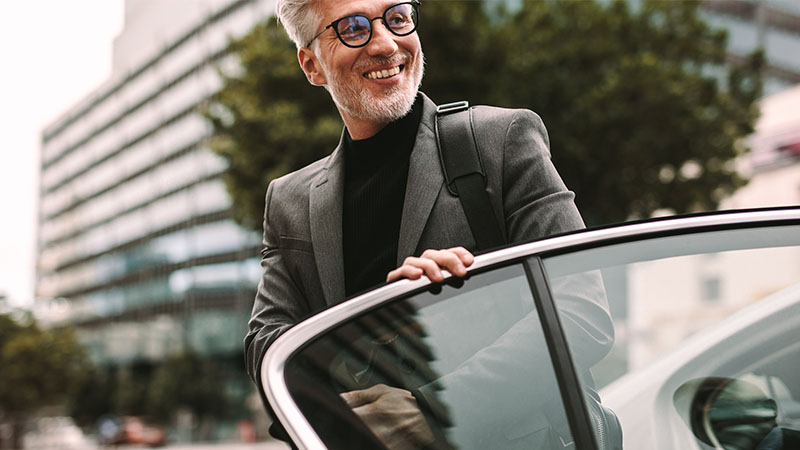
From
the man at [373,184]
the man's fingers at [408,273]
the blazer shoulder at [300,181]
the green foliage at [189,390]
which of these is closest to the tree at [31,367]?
the green foliage at [189,390]

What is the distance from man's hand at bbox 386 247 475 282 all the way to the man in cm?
22

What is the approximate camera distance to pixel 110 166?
7325 cm

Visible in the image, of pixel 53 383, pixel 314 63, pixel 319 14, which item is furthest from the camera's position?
pixel 53 383

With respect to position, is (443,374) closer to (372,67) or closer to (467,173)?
(467,173)

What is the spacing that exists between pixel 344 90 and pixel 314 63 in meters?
0.17

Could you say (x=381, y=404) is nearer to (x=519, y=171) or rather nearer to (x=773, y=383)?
(x=519, y=171)

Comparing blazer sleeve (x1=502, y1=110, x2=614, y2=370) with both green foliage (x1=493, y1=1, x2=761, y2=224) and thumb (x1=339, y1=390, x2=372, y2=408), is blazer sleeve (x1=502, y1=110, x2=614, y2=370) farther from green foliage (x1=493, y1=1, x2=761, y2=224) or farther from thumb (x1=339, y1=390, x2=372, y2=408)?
green foliage (x1=493, y1=1, x2=761, y2=224)

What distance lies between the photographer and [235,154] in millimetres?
12094

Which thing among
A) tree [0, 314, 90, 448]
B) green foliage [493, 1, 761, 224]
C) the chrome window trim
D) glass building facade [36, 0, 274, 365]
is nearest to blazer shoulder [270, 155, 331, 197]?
the chrome window trim

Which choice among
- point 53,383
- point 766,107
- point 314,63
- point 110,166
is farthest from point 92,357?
point 314,63

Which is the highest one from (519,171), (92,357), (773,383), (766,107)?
(519,171)

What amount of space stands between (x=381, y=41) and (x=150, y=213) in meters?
65.1

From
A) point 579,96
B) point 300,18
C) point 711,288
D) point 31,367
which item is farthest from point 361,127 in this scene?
point 31,367

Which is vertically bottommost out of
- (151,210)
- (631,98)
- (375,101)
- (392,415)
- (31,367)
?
(31,367)
